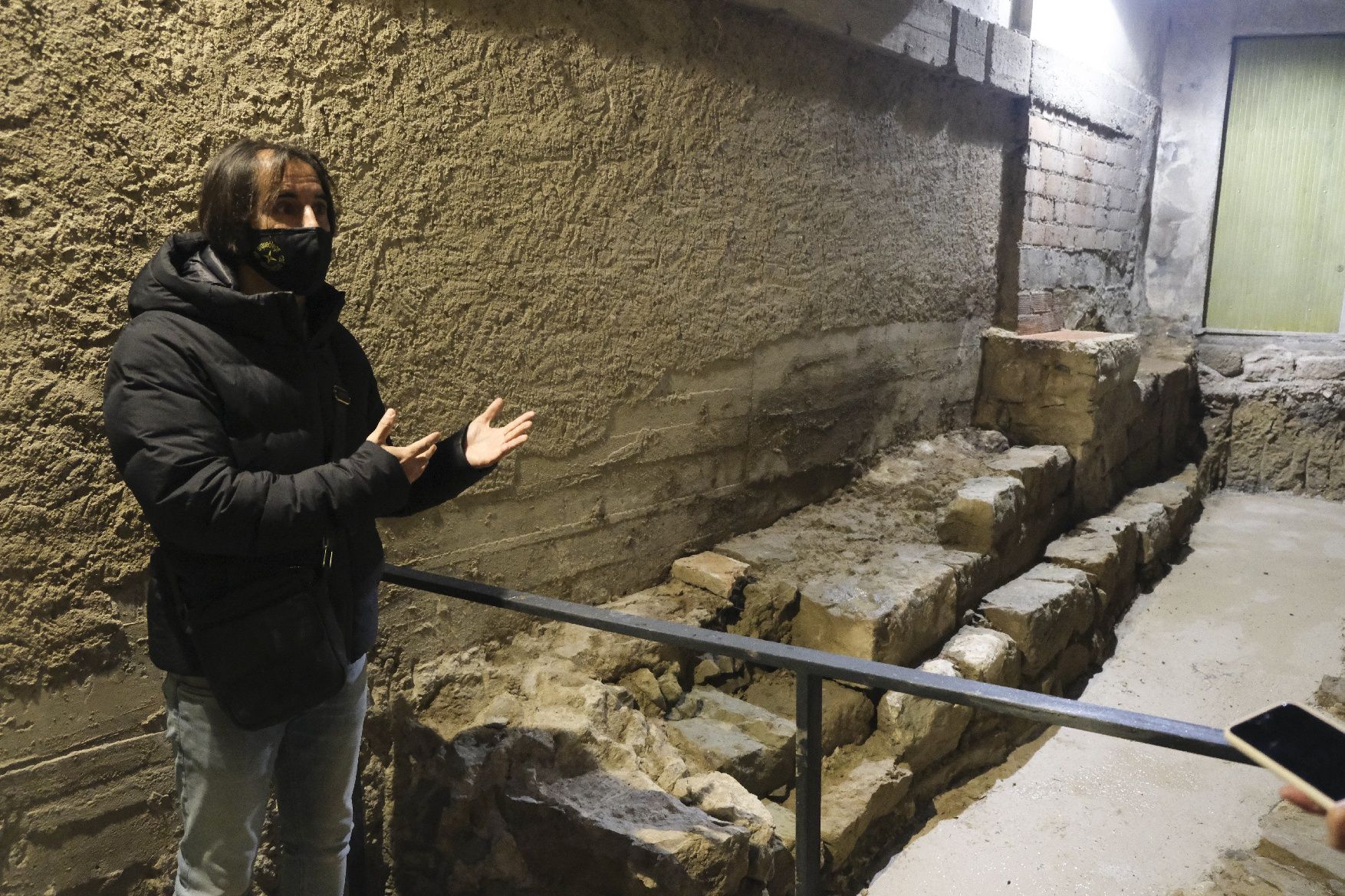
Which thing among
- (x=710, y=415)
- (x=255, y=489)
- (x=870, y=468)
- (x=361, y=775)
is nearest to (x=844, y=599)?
(x=710, y=415)

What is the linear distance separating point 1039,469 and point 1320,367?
140 inches

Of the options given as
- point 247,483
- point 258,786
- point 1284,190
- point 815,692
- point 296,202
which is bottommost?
point 258,786

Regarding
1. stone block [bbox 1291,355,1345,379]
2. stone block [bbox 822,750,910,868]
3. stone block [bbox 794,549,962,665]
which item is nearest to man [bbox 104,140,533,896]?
stone block [bbox 822,750,910,868]

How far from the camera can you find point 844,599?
334cm

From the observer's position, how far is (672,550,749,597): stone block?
333cm

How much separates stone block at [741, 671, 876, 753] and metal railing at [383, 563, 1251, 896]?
148 cm

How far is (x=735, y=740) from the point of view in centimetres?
276

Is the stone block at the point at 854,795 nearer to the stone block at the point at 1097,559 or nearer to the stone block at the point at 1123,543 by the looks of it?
the stone block at the point at 1097,559

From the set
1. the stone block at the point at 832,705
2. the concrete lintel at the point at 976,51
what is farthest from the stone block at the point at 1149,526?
the stone block at the point at 832,705

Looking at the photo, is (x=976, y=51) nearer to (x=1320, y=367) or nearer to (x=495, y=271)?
(x=495, y=271)

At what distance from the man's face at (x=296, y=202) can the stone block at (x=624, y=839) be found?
1399 millimetres

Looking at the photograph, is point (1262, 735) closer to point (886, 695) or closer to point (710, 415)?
point (886, 695)

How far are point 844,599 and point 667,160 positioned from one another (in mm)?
1600

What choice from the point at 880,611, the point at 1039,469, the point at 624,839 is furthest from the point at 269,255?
the point at 1039,469
